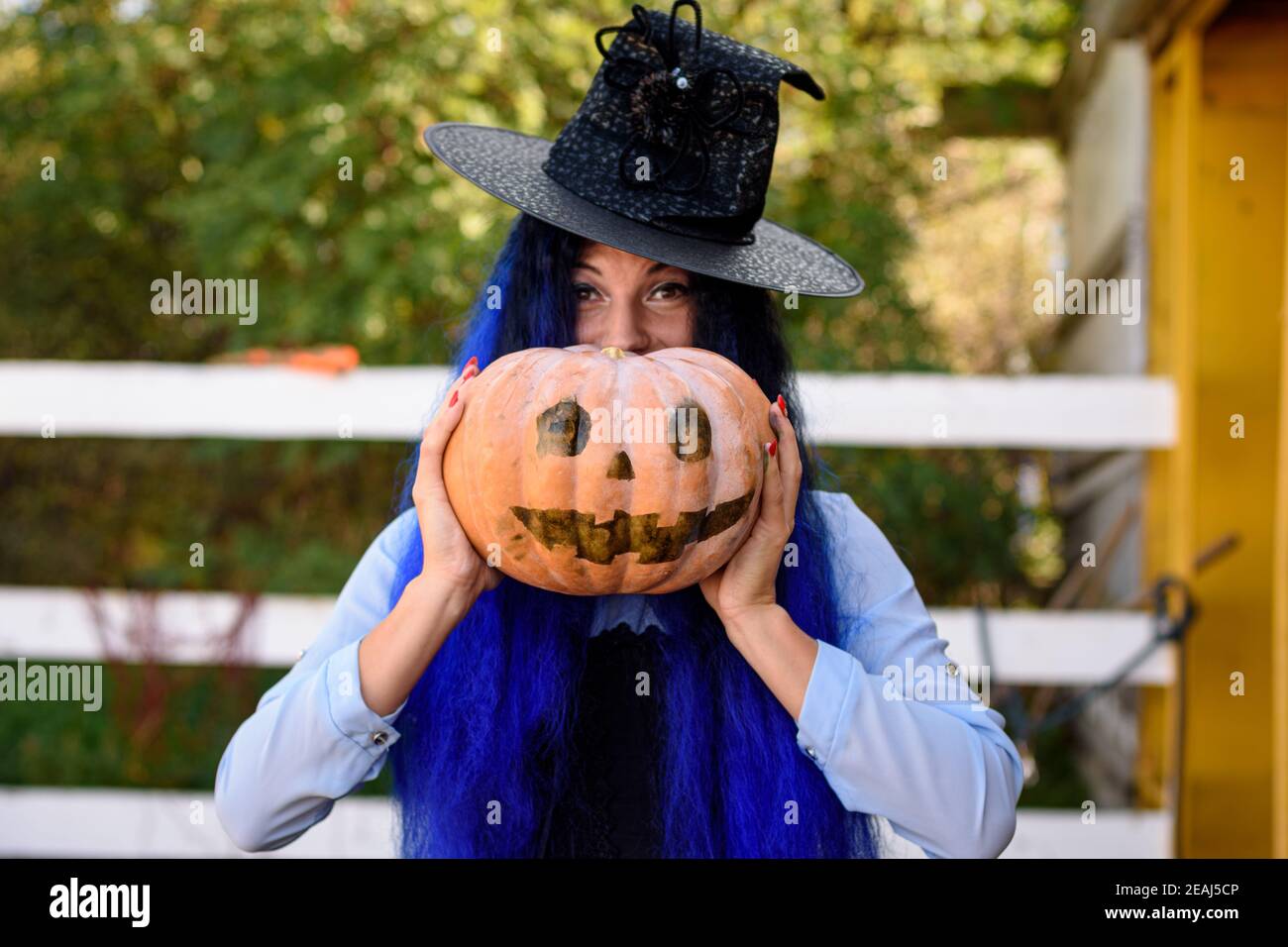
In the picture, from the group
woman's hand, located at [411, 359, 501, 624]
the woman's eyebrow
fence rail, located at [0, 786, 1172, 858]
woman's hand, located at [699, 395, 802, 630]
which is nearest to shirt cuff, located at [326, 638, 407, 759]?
woman's hand, located at [411, 359, 501, 624]

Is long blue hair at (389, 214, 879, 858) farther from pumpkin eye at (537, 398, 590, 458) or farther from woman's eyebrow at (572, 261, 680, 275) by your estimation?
pumpkin eye at (537, 398, 590, 458)

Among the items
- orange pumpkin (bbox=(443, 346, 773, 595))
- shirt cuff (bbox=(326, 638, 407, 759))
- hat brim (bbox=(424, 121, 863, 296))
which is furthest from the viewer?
hat brim (bbox=(424, 121, 863, 296))

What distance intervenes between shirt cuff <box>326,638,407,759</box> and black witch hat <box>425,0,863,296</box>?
0.63 meters

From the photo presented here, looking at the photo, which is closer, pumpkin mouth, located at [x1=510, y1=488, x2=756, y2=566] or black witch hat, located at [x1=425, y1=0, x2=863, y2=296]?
pumpkin mouth, located at [x1=510, y1=488, x2=756, y2=566]

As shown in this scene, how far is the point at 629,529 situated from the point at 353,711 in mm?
419

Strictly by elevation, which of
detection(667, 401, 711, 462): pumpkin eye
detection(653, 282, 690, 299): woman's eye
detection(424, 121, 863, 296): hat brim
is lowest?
detection(667, 401, 711, 462): pumpkin eye

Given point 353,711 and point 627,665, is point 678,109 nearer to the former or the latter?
point 627,665

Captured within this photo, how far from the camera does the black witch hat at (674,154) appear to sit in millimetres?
1612

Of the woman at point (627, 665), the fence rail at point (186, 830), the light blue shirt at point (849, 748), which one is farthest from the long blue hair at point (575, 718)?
the fence rail at point (186, 830)

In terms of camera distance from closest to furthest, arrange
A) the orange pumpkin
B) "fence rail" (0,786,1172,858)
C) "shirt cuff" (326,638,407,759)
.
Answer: the orange pumpkin < "shirt cuff" (326,638,407,759) < "fence rail" (0,786,1172,858)

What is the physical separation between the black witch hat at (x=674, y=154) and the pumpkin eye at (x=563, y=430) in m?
0.31

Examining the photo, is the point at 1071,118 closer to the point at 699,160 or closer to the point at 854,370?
the point at 854,370

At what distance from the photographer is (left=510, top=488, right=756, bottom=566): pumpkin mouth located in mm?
1354
